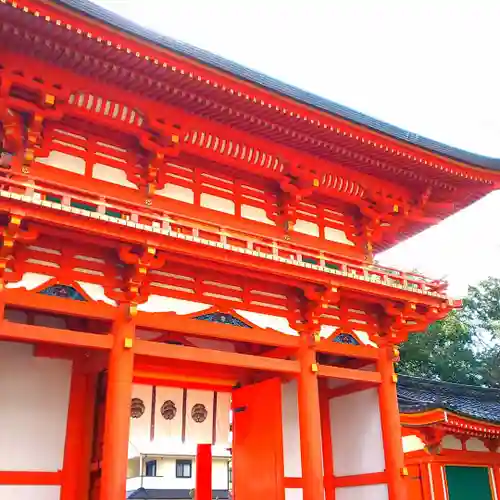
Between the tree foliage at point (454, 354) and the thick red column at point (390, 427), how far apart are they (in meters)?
16.3

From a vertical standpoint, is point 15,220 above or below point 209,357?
above

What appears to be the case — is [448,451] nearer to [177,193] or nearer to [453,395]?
[453,395]

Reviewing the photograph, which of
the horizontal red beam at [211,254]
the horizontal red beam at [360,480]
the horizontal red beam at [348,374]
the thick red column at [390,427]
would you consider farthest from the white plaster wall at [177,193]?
the horizontal red beam at [360,480]

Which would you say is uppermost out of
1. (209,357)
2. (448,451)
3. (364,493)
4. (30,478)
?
(209,357)

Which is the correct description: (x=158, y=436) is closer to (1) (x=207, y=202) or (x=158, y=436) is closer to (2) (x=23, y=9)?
(1) (x=207, y=202)

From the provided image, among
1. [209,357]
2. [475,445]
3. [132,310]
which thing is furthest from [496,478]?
[132,310]

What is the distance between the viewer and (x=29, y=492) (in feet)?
22.9

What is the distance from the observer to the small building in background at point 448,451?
33.6ft

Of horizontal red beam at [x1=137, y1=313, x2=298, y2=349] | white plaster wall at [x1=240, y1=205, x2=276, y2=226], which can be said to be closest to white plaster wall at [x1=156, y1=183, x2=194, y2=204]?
white plaster wall at [x1=240, y1=205, x2=276, y2=226]

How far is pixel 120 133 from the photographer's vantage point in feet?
25.9

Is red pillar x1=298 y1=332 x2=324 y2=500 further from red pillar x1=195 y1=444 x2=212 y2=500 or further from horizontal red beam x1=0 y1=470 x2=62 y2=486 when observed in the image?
red pillar x1=195 y1=444 x2=212 y2=500

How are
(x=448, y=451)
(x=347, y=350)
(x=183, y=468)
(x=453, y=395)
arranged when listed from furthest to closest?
(x=183, y=468) → (x=453, y=395) → (x=448, y=451) → (x=347, y=350)

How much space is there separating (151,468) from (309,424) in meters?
22.3

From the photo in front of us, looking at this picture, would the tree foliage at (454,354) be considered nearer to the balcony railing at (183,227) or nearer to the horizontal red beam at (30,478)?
the balcony railing at (183,227)
